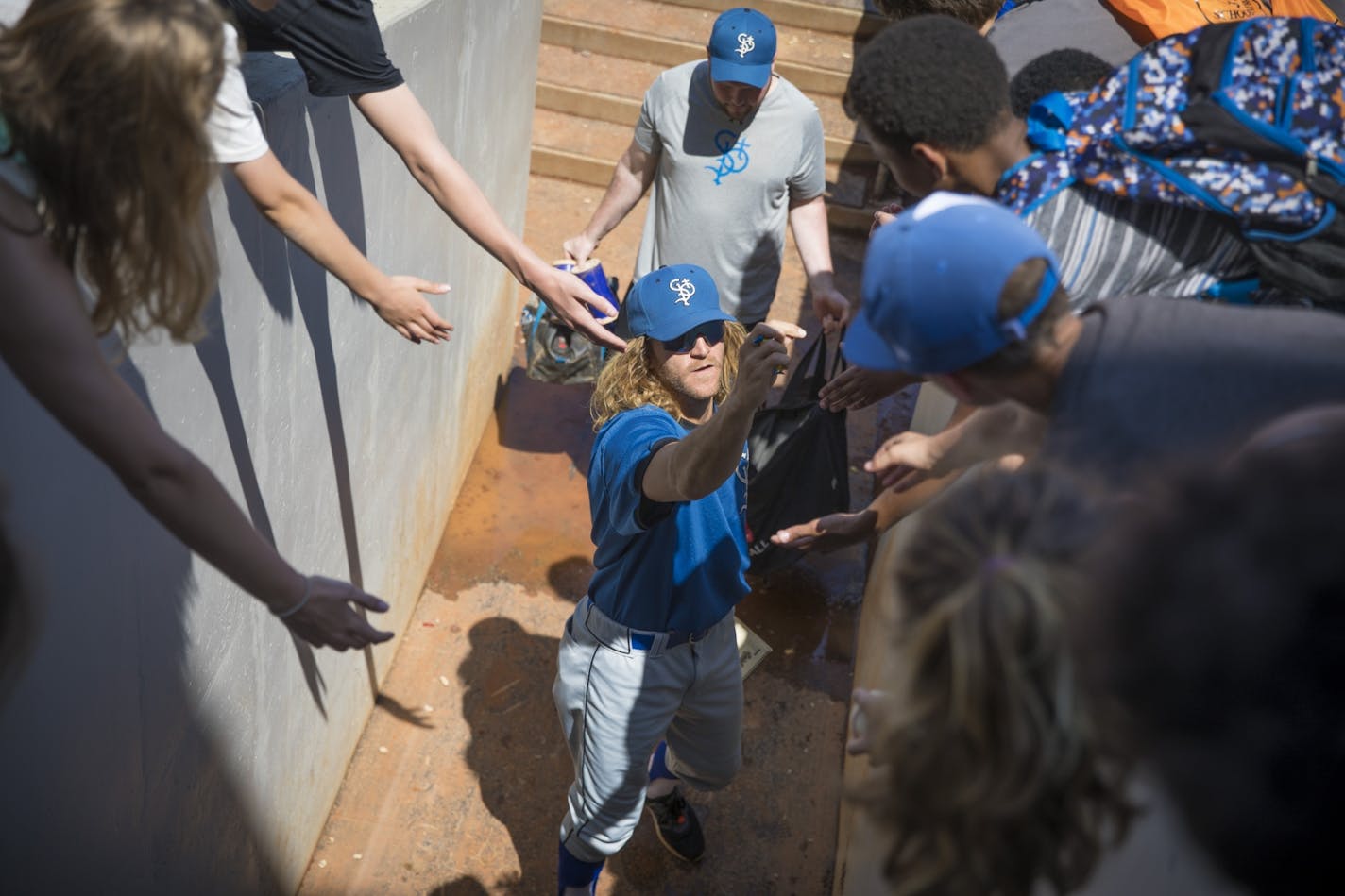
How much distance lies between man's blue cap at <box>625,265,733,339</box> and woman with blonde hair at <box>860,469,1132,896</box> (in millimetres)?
1861

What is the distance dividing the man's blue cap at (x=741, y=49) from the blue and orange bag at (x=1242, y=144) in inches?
90.7

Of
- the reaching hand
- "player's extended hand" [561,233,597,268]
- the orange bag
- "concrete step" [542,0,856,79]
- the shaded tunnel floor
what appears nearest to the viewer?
the orange bag

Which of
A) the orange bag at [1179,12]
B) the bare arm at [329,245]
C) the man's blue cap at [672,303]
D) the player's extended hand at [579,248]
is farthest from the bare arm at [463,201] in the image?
the orange bag at [1179,12]

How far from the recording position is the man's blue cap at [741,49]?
4.21 meters

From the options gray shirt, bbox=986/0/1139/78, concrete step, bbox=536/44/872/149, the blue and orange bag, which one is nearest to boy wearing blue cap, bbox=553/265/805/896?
the blue and orange bag

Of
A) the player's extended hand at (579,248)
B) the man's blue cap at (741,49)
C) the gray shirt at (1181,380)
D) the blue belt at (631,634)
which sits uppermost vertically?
the gray shirt at (1181,380)

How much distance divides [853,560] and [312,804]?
110 inches

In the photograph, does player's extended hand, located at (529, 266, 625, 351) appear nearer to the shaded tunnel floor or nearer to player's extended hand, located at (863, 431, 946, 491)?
player's extended hand, located at (863, 431, 946, 491)

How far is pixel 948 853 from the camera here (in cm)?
121

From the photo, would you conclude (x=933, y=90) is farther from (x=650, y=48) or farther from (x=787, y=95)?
(x=650, y=48)

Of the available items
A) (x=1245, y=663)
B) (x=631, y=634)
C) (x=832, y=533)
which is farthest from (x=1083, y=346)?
(x=631, y=634)

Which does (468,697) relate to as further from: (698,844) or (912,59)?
(912,59)

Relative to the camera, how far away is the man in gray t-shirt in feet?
14.3

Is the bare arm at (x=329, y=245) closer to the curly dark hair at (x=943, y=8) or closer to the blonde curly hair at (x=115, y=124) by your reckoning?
the blonde curly hair at (x=115, y=124)
